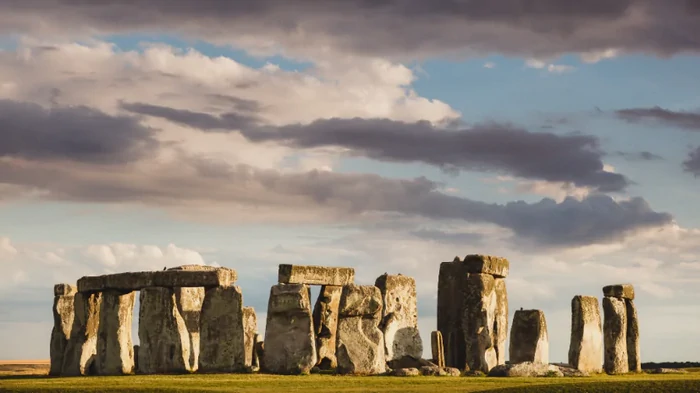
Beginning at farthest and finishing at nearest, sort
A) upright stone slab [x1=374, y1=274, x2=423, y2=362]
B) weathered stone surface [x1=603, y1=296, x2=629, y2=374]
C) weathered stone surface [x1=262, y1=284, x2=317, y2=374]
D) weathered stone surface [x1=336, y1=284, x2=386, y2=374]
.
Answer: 1. weathered stone surface [x1=603, y1=296, x2=629, y2=374]
2. upright stone slab [x1=374, y1=274, x2=423, y2=362]
3. weathered stone surface [x1=262, y1=284, x2=317, y2=374]
4. weathered stone surface [x1=336, y1=284, x2=386, y2=374]

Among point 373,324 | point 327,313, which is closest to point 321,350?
point 327,313

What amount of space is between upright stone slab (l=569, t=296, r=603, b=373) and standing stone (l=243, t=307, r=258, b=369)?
10.1m

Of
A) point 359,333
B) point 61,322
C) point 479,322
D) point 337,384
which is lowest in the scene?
point 337,384

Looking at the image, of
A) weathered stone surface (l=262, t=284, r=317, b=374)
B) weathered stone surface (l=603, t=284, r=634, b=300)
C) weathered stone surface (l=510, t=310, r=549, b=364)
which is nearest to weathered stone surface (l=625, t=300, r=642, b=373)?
weathered stone surface (l=603, t=284, r=634, b=300)

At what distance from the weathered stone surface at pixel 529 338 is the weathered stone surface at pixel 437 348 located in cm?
216

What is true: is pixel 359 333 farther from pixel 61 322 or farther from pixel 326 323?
pixel 61 322

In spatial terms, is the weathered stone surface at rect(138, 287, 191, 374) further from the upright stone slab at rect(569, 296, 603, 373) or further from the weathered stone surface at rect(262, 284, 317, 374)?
the upright stone slab at rect(569, 296, 603, 373)

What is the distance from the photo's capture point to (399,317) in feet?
135

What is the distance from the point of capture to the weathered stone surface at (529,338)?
1564 inches

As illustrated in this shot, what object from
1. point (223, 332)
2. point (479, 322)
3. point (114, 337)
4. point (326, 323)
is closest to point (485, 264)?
point (479, 322)

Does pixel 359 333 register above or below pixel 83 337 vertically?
below

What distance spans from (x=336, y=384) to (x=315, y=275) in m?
8.03

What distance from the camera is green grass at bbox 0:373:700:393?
30344 millimetres

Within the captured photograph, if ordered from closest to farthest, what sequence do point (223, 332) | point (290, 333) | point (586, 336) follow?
point (290, 333) < point (223, 332) < point (586, 336)
